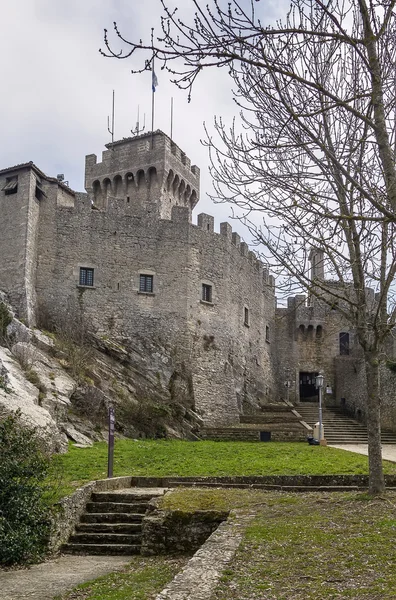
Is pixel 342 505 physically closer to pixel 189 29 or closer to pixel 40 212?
pixel 189 29

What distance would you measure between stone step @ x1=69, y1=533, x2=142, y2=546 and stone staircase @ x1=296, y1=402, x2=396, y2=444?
55.2 ft

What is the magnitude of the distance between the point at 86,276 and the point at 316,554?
72.1ft

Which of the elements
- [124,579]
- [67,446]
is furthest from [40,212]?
[124,579]

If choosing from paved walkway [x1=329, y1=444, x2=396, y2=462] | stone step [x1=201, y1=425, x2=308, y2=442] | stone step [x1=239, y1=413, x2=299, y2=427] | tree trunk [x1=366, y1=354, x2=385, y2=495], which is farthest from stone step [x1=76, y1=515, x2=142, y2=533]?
stone step [x1=239, y1=413, x2=299, y2=427]

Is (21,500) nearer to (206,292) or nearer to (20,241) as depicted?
(20,241)

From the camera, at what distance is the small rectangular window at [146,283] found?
90.9ft

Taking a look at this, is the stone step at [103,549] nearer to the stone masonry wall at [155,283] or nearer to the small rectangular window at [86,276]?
the stone masonry wall at [155,283]

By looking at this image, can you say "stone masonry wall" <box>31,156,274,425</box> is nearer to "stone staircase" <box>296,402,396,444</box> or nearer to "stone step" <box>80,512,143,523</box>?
"stone staircase" <box>296,402,396,444</box>

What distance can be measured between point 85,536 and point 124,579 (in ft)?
7.68

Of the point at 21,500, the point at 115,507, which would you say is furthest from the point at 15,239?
the point at 21,500

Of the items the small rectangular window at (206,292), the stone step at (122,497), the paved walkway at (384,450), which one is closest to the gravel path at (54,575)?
the stone step at (122,497)

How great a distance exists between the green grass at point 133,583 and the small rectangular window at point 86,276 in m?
19.5

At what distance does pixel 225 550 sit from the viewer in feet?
21.0

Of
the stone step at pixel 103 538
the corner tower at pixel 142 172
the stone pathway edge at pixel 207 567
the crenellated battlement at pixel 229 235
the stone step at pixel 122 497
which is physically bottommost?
the stone step at pixel 103 538
